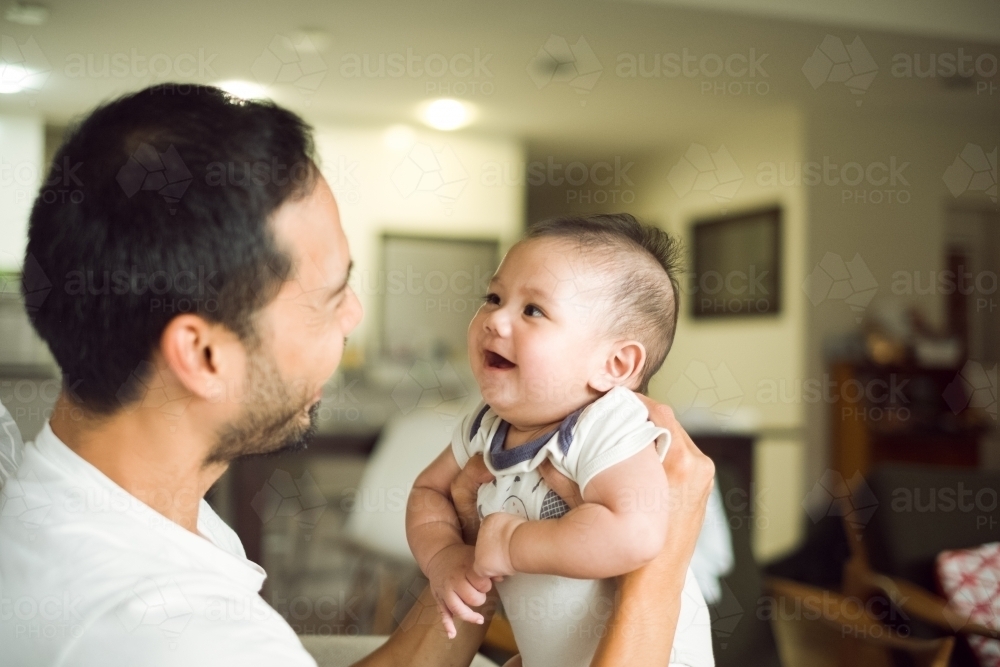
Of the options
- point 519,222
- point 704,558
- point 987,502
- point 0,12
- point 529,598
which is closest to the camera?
point 529,598

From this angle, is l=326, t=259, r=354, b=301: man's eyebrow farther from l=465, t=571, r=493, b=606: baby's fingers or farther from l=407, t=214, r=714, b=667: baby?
l=465, t=571, r=493, b=606: baby's fingers

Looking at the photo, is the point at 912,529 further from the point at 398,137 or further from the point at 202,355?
the point at 398,137

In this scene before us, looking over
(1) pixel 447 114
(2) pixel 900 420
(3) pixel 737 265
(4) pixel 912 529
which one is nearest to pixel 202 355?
(4) pixel 912 529

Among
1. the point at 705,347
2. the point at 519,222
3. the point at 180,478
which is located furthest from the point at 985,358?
the point at 180,478

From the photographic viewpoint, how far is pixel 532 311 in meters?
0.94

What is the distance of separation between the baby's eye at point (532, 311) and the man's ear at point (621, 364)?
0.10 meters

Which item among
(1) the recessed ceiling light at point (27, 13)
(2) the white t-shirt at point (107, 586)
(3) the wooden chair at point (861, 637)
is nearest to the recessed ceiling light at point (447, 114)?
(1) the recessed ceiling light at point (27, 13)

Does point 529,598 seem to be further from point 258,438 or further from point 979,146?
point 979,146

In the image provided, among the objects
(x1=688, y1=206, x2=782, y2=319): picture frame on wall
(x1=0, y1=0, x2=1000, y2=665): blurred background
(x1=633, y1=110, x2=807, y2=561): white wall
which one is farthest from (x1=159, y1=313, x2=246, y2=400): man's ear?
(x1=688, y1=206, x2=782, y2=319): picture frame on wall

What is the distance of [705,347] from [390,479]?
383 cm

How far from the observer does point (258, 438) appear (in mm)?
794

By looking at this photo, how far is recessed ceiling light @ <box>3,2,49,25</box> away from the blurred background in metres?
0.02

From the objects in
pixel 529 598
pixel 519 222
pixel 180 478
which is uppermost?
pixel 519 222

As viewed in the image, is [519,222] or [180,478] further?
[519,222]
